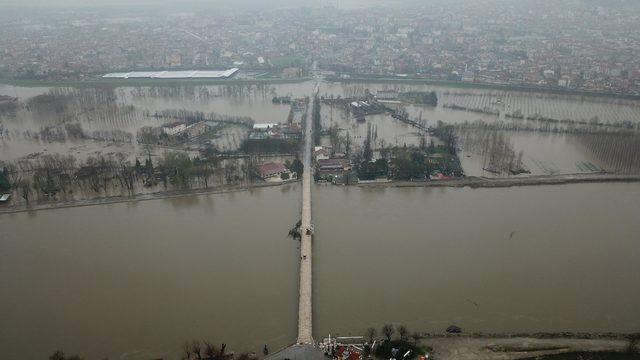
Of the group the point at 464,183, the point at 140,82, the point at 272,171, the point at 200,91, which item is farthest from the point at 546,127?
the point at 140,82

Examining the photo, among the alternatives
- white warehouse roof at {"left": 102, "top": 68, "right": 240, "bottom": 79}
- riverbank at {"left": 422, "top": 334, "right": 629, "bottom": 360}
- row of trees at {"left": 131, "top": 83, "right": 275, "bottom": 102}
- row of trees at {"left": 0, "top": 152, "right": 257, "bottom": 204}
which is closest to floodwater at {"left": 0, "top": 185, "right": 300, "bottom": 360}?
row of trees at {"left": 0, "top": 152, "right": 257, "bottom": 204}

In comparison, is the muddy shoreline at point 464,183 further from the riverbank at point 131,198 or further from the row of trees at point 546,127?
the row of trees at point 546,127

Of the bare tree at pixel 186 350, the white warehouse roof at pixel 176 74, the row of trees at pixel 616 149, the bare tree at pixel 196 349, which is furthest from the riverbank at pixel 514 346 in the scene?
the white warehouse roof at pixel 176 74

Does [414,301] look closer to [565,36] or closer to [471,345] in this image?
[471,345]

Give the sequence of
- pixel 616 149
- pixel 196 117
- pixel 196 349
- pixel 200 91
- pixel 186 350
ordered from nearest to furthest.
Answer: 1. pixel 196 349
2. pixel 186 350
3. pixel 616 149
4. pixel 196 117
5. pixel 200 91

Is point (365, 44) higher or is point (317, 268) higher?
point (365, 44)

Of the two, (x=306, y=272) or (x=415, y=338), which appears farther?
(x=306, y=272)

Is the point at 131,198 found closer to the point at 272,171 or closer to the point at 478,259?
the point at 272,171
